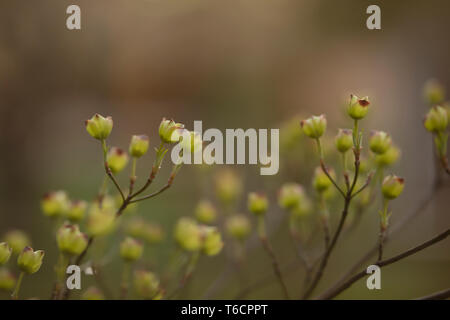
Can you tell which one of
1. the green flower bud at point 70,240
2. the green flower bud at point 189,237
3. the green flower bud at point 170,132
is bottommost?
the green flower bud at point 70,240

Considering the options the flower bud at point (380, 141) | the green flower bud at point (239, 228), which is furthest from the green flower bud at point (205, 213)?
the flower bud at point (380, 141)

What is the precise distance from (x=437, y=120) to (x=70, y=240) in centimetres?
32

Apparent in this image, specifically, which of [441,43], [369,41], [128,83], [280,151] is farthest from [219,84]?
[280,151]

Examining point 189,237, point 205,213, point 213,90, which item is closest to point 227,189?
point 205,213

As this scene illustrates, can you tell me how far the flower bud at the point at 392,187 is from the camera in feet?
1.24

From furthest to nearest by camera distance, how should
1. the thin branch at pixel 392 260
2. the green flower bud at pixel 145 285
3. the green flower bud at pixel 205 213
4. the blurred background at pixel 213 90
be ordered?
the blurred background at pixel 213 90, the green flower bud at pixel 205 213, the green flower bud at pixel 145 285, the thin branch at pixel 392 260

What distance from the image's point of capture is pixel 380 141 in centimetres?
39

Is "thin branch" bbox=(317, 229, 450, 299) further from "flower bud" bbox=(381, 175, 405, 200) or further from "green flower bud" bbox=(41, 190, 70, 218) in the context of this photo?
"green flower bud" bbox=(41, 190, 70, 218)

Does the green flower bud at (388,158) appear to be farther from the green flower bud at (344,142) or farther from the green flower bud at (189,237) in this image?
the green flower bud at (189,237)

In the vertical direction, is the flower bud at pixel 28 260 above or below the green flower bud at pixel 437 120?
below

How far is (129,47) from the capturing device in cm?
134

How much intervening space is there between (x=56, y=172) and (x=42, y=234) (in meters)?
0.45

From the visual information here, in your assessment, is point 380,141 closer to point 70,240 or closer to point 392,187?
point 392,187

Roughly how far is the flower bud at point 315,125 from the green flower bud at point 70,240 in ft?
0.69
